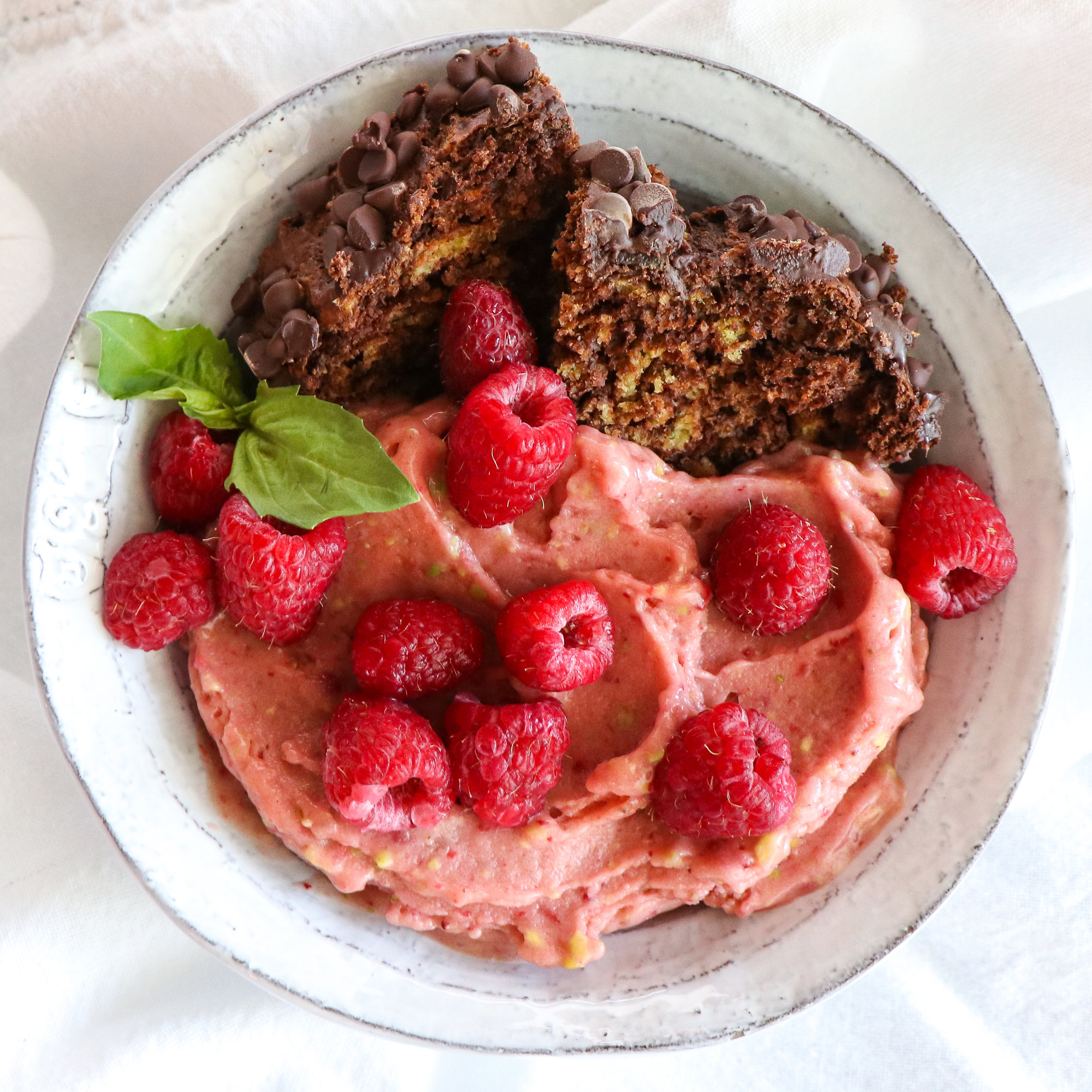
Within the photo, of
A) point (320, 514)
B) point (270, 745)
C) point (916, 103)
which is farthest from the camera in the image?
point (916, 103)

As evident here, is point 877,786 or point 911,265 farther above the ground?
point 911,265

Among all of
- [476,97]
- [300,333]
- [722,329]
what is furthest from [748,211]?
[300,333]

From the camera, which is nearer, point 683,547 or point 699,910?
point 683,547

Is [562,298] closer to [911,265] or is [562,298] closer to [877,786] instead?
[911,265]

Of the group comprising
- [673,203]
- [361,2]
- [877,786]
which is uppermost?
[361,2]

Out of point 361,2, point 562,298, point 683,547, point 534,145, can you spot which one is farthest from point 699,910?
point 361,2

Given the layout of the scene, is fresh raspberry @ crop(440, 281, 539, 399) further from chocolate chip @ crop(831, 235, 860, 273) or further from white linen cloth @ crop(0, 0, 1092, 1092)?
white linen cloth @ crop(0, 0, 1092, 1092)

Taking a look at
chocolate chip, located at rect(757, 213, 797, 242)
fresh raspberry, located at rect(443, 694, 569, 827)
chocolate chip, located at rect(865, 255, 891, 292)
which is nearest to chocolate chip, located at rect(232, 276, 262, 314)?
fresh raspberry, located at rect(443, 694, 569, 827)

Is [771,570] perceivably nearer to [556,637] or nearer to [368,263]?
[556,637]
